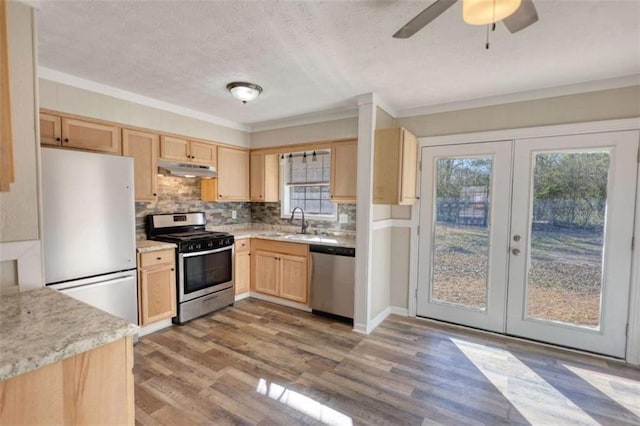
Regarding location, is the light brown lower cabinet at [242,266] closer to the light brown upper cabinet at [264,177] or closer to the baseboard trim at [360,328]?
the light brown upper cabinet at [264,177]

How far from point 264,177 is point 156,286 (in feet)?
6.69

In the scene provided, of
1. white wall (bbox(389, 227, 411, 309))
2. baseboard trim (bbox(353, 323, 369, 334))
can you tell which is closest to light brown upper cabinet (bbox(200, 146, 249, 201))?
white wall (bbox(389, 227, 411, 309))

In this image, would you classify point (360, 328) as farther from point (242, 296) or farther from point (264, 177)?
point (264, 177)

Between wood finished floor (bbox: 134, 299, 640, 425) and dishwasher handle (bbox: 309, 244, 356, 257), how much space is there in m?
0.82

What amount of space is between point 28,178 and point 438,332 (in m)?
3.58

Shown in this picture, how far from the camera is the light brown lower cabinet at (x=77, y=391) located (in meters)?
0.96

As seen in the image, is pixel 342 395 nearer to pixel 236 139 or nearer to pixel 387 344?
pixel 387 344

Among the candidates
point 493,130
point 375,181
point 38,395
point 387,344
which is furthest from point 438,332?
point 38,395

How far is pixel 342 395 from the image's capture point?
7.37ft

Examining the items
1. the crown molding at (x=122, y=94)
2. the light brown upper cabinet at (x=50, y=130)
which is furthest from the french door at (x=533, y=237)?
the light brown upper cabinet at (x=50, y=130)

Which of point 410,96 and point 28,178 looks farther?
point 410,96

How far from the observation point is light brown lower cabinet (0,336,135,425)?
0.96 meters

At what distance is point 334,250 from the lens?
3.55 meters

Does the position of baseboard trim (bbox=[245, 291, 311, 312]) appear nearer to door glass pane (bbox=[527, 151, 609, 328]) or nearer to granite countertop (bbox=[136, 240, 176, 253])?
granite countertop (bbox=[136, 240, 176, 253])
